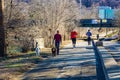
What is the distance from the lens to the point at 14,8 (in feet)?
92.2

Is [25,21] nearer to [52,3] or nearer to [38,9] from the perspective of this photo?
[38,9]

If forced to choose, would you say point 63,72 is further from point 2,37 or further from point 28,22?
point 28,22

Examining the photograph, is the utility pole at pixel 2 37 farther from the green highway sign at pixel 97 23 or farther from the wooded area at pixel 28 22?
the green highway sign at pixel 97 23

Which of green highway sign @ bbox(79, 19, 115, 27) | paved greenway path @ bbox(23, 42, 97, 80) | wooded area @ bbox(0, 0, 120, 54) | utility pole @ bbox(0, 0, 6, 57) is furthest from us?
green highway sign @ bbox(79, 19, 115, 27)

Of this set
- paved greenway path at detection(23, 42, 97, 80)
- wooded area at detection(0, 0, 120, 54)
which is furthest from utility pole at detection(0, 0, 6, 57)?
paved greenway path at detection(23, 42, 97, 80)

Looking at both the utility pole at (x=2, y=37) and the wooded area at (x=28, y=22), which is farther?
the wooded area at (x=28, y=22)

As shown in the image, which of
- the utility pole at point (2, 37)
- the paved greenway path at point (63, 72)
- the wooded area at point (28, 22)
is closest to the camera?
the paved greenway path at point (63, 72)

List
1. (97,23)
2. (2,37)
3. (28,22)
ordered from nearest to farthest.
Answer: (2,37) < (28,22) < (97,23)

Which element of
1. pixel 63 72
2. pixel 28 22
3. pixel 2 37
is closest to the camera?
pixel 63 72

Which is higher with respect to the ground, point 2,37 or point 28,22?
point 28,22

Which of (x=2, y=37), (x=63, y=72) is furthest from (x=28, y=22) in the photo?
(x=63, y=72)

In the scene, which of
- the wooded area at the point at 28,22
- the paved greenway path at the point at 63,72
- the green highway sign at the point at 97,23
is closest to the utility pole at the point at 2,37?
the wooded area at the point at 28,22

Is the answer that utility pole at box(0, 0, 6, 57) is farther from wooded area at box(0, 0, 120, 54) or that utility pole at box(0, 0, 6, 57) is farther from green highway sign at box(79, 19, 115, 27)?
green highway sign at box(79, 19, 115, 27)

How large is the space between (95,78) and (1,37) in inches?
455
